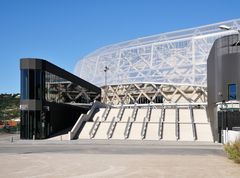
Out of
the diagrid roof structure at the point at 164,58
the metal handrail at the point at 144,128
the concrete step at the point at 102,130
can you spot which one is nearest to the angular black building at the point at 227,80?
the metal handrail at the point at 144,128

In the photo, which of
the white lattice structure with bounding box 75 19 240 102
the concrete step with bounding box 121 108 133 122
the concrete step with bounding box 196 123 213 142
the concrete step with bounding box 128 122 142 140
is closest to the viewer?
the concrete step with bounding box 196 123 213 142

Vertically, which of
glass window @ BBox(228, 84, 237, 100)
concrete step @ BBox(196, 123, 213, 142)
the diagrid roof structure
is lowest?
concrete step @ BBox(196, 123, 213, 142)

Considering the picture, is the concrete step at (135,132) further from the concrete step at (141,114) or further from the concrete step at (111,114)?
the concrete step at (111,114)

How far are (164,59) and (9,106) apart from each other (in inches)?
1965

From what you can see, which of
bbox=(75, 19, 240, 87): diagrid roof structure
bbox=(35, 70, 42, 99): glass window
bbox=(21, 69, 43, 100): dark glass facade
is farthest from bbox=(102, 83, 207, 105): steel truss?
bbox=(21, 69, 43, 100): dark glass facade

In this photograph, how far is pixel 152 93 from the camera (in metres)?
101

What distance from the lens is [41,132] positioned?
50.7 metres

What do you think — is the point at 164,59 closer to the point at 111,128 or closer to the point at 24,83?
the point at 111,128

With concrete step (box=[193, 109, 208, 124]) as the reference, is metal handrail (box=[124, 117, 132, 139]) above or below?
below

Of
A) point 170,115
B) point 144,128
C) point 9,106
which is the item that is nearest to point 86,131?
point 144,128

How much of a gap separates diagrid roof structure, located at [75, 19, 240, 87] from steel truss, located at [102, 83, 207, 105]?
50.1 inches

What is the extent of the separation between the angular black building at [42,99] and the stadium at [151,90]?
3.45ft

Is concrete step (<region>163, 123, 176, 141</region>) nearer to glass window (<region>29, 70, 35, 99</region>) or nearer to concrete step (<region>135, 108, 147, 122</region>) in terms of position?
concrete step (<region>135, 108, 147, 122</region>)

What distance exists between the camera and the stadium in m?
51.7
